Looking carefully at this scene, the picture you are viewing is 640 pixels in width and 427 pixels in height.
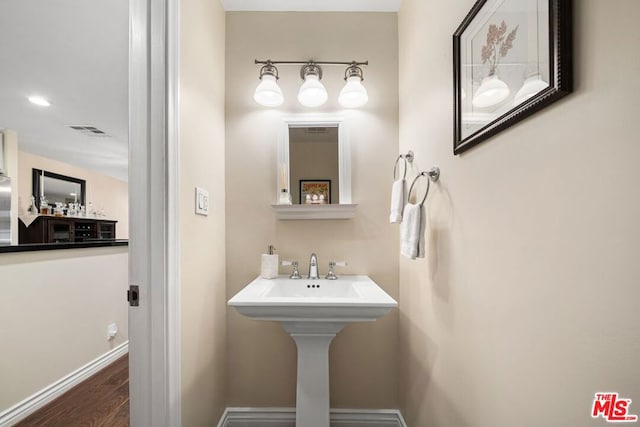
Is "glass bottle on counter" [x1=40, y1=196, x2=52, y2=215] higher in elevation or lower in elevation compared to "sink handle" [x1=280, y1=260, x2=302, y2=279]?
higher

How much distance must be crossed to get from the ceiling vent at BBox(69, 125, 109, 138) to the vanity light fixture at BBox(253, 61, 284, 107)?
3440mm

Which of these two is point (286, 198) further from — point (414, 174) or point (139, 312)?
point (139, 312)

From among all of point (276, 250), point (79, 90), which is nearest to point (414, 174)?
point (276, 250)

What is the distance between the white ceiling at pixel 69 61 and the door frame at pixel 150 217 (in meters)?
0.90

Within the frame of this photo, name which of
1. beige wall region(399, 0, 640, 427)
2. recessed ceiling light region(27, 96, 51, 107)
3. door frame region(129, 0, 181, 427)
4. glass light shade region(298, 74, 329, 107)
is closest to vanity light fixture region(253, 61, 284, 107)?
glass light shade region(298, 74, 329, 107)

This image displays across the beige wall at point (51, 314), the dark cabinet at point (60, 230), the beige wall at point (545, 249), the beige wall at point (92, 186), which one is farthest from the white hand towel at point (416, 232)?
the dark cabinet at point (60, 230)

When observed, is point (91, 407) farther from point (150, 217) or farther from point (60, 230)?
point (60, 230)

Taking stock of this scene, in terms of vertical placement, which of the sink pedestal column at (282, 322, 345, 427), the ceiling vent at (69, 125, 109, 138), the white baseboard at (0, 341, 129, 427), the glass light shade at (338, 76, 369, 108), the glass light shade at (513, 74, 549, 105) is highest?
the ceiling vent at (69, 125, 109, 138)

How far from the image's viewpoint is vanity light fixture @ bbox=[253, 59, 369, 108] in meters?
1.56

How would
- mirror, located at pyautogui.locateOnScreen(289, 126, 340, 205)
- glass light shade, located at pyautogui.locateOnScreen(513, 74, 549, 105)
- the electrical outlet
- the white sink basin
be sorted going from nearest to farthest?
glass light shade, located at pyautogui.locateOnScreen(513, 74, 549, 105)
the white sink basin
mirror, located at pyautogui.locateOnScreen(289, 126, 340, 205)
the electrical outlet

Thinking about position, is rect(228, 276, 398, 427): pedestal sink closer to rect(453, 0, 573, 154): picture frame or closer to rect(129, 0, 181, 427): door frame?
rect(129, 0, 181, 427): door frame

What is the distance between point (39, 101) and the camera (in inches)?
116

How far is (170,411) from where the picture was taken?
0.99 meters

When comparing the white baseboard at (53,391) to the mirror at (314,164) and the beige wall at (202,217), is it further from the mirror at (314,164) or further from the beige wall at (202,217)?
the mirror at (314,164)
